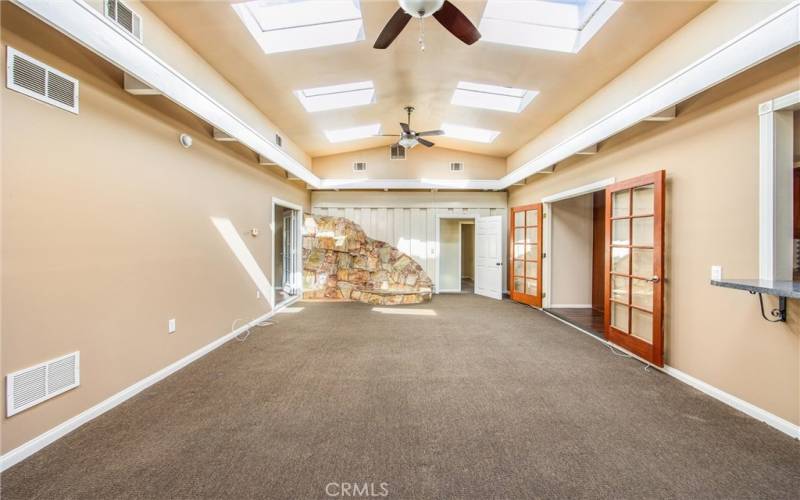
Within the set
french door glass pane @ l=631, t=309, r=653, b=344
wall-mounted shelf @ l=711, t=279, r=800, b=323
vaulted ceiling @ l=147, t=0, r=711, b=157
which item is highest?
vaulted ceiling @ l=147, t=0, r=711, b=157

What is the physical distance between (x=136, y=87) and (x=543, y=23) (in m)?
3.84

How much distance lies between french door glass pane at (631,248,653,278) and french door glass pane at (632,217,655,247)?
8 cm

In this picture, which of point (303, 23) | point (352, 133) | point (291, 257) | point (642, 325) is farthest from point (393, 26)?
point (291, 257)

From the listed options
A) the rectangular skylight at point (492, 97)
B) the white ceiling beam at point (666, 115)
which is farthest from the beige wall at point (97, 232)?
the white ceiling beam at point (666, 115)

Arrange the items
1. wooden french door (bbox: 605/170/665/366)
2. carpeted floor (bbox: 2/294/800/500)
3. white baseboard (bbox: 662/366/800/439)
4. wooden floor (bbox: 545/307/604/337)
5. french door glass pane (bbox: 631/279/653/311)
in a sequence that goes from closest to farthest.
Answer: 1. carpeted floor (bbox: 2/294/800/500)
2. white baseboard (bbox: 662/366/800/439)
3. wooden french door (bbox: 605/170/665/366)
4. french door glass pane (bbox: 631/279/653/311)
5. wooden floor (bbox: 545/307/604/337)

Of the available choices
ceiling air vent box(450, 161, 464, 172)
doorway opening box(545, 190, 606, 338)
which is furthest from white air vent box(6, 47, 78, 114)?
ceiling air vent box(450, 161, 464, 172)

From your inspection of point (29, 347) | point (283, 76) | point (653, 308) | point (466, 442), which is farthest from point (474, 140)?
point (29, 347)

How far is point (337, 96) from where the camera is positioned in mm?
4680

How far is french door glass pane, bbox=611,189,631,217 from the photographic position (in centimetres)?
345

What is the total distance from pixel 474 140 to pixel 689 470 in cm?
604

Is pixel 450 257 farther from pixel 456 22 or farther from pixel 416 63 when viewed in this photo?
pixel 456 22

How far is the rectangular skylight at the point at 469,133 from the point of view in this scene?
603 centimetres

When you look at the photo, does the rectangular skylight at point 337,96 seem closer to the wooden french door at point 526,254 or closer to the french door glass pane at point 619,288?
the wooden french door at point 526,254

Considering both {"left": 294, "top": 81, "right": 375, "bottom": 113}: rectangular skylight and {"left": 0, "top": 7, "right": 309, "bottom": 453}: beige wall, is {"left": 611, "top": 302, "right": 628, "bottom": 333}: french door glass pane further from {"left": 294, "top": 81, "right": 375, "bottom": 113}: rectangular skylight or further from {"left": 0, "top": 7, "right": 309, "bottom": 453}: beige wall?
{"left": 0, "top": 7, "right": 309, "bottom": 453}: beige wall
